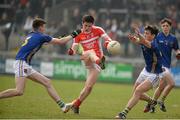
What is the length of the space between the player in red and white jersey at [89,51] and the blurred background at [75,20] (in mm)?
13257

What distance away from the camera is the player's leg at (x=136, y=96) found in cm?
1378

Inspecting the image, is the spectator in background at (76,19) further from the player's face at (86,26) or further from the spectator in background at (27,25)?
the player's face at (86,26)

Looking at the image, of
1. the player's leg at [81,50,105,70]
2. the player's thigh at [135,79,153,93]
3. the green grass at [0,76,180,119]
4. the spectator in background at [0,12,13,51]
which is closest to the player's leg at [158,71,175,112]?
the green grass at [0,76,180,119]

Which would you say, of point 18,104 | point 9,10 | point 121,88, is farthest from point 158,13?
point 18,104

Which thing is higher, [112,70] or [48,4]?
[48,4]

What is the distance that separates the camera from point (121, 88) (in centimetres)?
2644

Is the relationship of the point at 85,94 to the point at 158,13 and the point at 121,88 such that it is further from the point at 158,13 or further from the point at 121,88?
the point at 158,13

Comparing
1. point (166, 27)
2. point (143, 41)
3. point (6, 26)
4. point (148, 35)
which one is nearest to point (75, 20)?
point (6, 26)

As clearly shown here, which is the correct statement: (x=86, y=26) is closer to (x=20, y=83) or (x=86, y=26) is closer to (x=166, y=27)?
(x=20, y=83)

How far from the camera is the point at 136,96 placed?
13883mm

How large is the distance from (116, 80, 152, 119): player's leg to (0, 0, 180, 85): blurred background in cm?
1494

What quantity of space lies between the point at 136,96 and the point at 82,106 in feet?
13.2

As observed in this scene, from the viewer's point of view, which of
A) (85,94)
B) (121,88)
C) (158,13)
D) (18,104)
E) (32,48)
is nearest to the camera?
(32,48)

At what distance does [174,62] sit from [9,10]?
10006 mm
